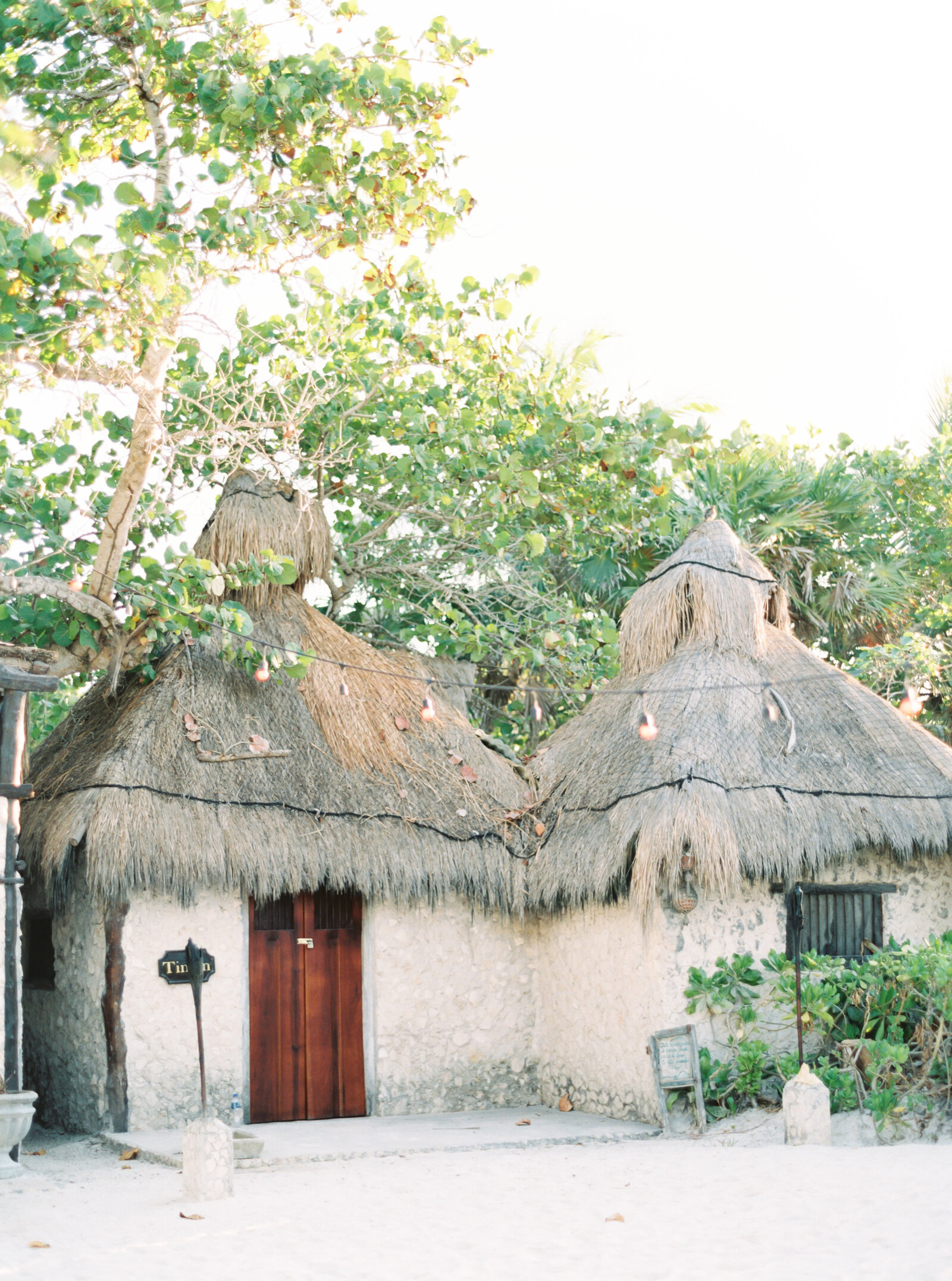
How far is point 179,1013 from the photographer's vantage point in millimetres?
8961

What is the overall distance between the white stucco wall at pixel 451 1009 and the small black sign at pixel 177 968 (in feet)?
4.39

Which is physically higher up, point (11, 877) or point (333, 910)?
point (11, 877)

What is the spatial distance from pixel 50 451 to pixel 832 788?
247 inches

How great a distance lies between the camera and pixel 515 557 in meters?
12.9

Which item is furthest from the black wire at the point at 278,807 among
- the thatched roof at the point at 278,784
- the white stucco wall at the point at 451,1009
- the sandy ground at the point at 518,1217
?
the sandy ground at the point at 518,1217

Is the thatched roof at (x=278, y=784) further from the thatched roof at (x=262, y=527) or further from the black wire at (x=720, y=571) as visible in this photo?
the black wire at (x=720, y=571)

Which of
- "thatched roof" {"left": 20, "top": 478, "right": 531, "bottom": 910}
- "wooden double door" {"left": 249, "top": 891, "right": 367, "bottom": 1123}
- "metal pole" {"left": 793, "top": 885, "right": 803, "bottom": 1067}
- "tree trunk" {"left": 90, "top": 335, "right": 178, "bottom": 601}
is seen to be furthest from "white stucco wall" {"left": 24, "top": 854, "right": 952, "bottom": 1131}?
"tree trunk" {"left": 90, "top": 335, "right": 178, "bottom": 601}

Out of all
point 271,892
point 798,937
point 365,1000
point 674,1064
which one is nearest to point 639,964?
point 674,1064

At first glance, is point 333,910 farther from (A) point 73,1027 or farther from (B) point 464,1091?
(A) point 73,1027

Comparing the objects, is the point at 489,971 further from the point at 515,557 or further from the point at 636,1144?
the point at 515,557

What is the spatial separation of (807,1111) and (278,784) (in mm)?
4295

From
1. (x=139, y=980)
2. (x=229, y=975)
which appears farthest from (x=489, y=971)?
(x=139, y=980)

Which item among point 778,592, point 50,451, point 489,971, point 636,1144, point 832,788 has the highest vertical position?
point 50,451

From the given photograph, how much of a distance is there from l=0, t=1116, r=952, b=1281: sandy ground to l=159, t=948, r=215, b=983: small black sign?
4.20ft
